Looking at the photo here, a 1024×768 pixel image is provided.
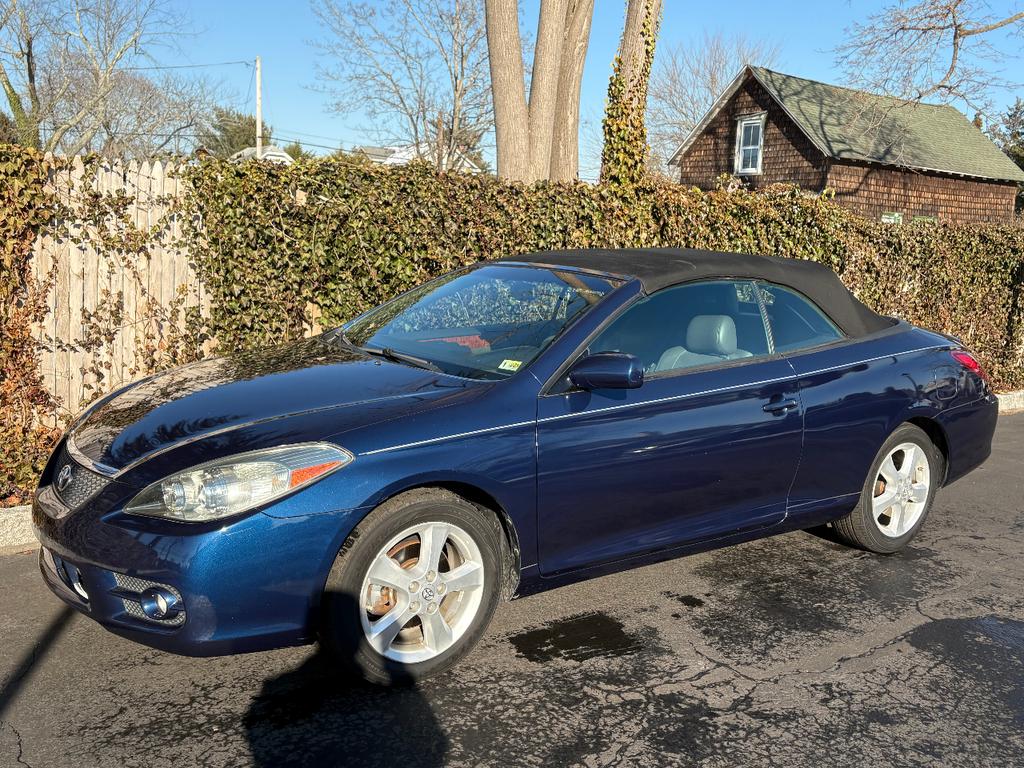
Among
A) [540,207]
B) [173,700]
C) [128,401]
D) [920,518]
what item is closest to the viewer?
[173,700]

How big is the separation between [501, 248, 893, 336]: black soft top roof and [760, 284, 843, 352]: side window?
0.05 metres

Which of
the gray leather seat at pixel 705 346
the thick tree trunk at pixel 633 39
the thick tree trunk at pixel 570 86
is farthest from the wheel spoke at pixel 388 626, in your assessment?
the thick tree trunk at pixel 570 86

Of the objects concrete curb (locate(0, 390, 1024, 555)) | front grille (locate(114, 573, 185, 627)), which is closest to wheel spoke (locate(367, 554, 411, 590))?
front grille (locate(114, 573, 185, 627))

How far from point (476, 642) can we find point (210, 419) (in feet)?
4.35

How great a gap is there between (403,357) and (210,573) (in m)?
1.52

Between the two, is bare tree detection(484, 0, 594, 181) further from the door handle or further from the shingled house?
the shingled house

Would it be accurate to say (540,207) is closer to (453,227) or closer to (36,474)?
(453,227)

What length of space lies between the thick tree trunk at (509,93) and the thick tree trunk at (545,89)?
0.53 feet

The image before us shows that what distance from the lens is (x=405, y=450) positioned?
342 centimetres

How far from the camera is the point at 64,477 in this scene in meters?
3.66

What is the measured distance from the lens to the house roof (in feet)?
97.2

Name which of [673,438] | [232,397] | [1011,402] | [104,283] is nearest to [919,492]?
[673,438]

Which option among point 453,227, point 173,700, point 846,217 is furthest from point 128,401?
point 846,217

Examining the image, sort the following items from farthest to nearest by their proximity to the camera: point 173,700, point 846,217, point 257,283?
point 846,217 → point 257,283 → point 173,700
